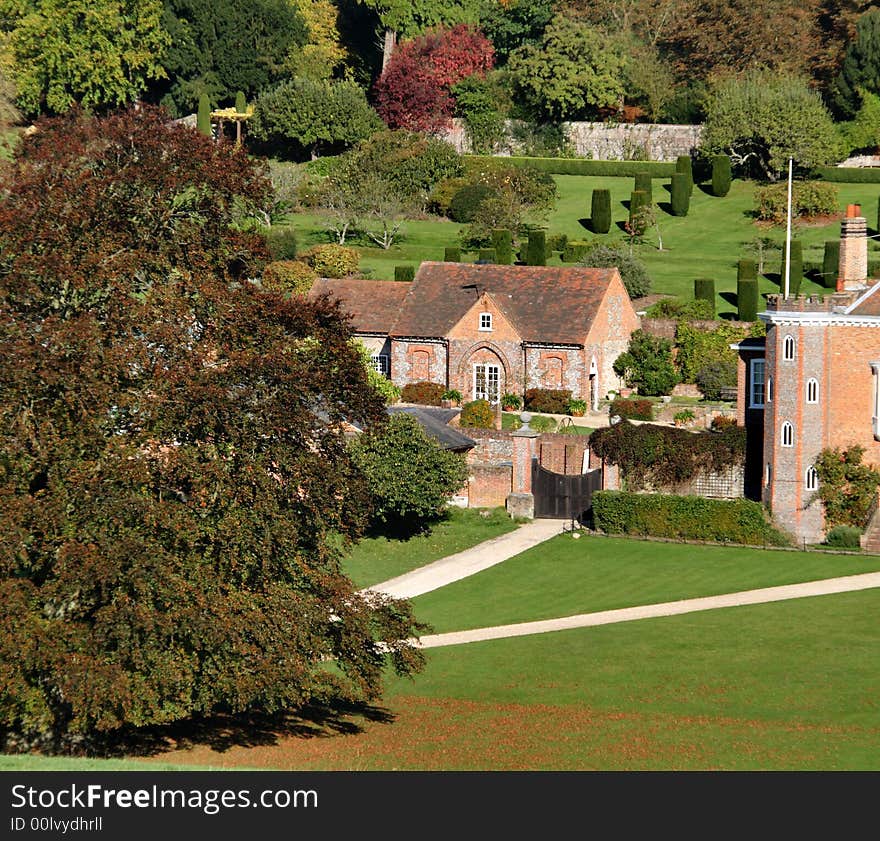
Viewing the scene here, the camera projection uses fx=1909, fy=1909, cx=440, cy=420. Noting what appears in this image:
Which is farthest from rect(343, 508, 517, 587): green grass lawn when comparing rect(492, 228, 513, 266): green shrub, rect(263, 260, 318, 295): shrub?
rect(492, 228, 513, 266): green shrub

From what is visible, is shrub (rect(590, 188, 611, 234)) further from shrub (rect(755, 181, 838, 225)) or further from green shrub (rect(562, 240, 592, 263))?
shrub (rect(755, 181, 838, 225))

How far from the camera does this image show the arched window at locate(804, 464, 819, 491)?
5153cm

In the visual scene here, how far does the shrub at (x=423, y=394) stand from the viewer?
6725 centimetres

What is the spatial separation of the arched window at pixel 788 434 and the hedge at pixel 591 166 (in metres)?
50.4

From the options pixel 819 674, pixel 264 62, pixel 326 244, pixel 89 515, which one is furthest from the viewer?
pixel 264 62

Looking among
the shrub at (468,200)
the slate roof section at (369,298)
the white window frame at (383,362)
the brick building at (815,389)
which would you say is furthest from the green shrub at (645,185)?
the brick building at (815,389)

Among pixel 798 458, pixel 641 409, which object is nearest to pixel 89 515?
pixel 798 458

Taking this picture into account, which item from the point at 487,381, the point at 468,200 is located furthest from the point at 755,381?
the point at 468,200

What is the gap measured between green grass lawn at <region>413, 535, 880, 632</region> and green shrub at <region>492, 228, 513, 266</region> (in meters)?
33.8

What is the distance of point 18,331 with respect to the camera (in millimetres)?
28234

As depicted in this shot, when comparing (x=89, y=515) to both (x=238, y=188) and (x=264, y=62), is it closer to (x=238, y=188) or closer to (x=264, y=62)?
(x=238, y=188)

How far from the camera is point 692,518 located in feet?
169

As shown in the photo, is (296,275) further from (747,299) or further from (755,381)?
(755,381)

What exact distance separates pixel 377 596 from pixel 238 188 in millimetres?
7338
